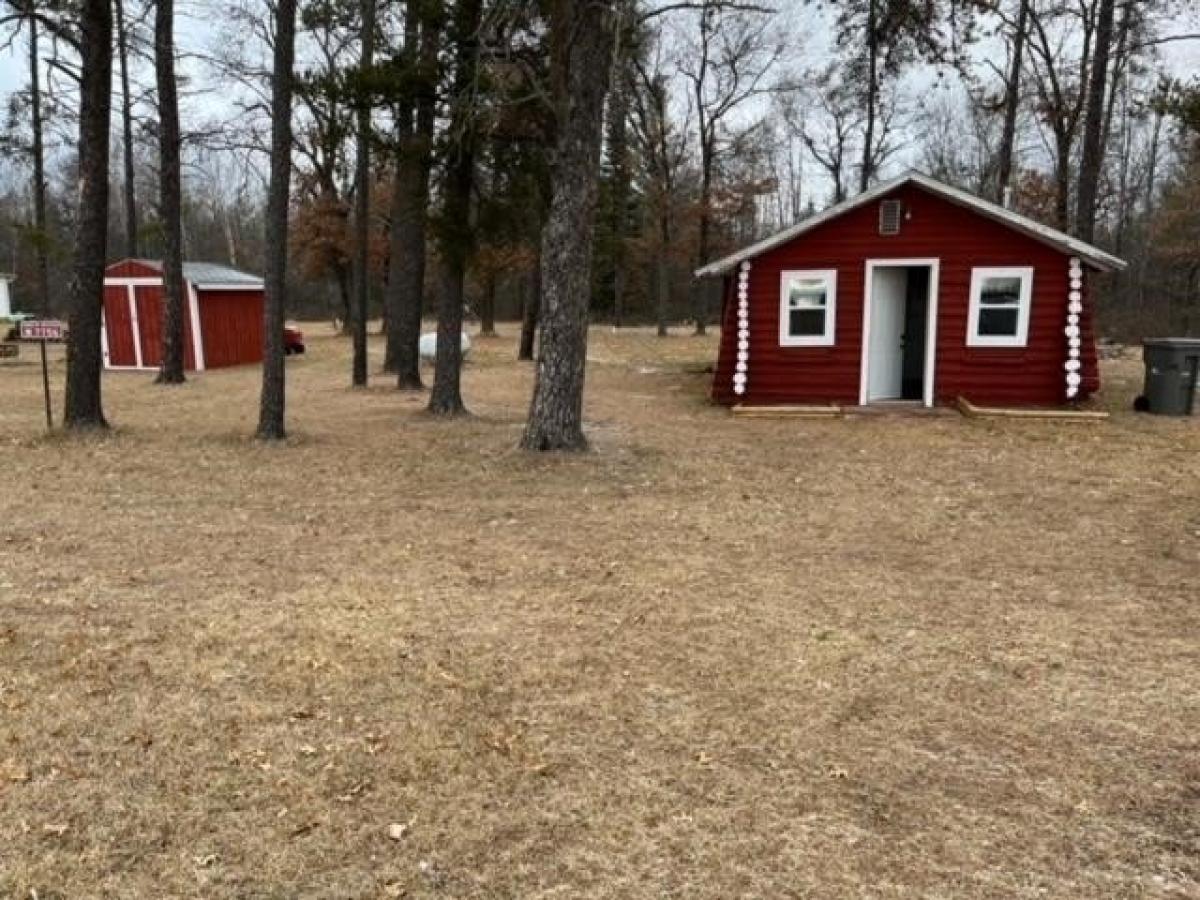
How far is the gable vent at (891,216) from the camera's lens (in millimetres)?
13570

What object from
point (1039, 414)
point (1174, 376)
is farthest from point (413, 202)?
point (1174, 376)

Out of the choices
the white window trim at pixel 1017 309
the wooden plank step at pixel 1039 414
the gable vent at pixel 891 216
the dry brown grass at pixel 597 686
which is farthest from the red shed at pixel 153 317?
the wooden plank step at pixel 1039 414

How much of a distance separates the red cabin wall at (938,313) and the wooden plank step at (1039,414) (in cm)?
69

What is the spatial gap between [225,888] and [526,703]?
4.84 ft

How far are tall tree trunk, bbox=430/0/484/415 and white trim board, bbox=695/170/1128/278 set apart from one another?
166 inches

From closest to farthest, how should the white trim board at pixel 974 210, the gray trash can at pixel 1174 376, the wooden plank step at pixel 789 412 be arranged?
1. the gray trash can at pixel 1174 376
2. the white trim board at pixel 974 210
3. the wooden plank step at pixel 789 412

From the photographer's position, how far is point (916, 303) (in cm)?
1466

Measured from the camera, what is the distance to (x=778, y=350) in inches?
562

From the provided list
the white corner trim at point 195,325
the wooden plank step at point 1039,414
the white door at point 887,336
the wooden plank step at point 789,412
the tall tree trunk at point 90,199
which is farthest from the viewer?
the white corner trim at point 195,325

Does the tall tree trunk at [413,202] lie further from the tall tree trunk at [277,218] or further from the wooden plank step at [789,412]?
the wooden plank step at [789,412]

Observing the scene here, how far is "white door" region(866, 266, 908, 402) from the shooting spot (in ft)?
47.0

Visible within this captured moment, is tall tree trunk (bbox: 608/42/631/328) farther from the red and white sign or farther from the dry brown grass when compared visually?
the dry brown grass

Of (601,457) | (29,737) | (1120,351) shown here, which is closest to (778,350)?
(601,457)

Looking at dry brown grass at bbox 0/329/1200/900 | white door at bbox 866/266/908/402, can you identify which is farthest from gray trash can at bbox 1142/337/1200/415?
dry brown grass at bbox 0/329/1200/900
